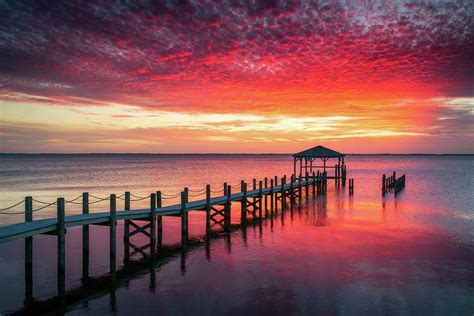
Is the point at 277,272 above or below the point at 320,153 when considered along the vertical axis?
below

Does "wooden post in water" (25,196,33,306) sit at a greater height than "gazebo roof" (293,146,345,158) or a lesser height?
lesser

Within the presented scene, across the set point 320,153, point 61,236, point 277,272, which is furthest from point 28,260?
point 320,153

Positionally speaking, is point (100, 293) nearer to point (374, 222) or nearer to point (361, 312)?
point (361, 312)

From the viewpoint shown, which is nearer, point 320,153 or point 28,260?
point 28,260

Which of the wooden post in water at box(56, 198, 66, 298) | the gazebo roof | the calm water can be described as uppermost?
the gazebo roof

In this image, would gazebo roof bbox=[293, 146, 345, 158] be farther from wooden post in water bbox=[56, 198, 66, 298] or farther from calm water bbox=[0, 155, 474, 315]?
wooden post in water bbox=[56, 198, 66, 298]

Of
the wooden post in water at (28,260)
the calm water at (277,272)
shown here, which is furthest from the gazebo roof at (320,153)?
the wooden post in water at (28,260)

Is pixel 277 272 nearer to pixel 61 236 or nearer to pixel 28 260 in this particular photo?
pixel 61 236

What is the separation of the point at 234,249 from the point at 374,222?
34.8ft

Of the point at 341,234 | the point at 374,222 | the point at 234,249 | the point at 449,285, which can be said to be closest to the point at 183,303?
the point at 234,249

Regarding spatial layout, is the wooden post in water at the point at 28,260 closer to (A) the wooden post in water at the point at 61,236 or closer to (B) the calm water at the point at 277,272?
(B) the calm water at the point at 277,272

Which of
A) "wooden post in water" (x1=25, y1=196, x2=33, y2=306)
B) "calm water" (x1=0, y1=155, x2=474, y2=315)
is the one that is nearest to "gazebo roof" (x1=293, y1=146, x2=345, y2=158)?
"calm water" (x1=0, y1=155, x2=474, y2=315)

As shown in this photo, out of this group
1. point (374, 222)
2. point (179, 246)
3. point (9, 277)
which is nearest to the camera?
point (9, 277)

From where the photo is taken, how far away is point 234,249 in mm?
17719
